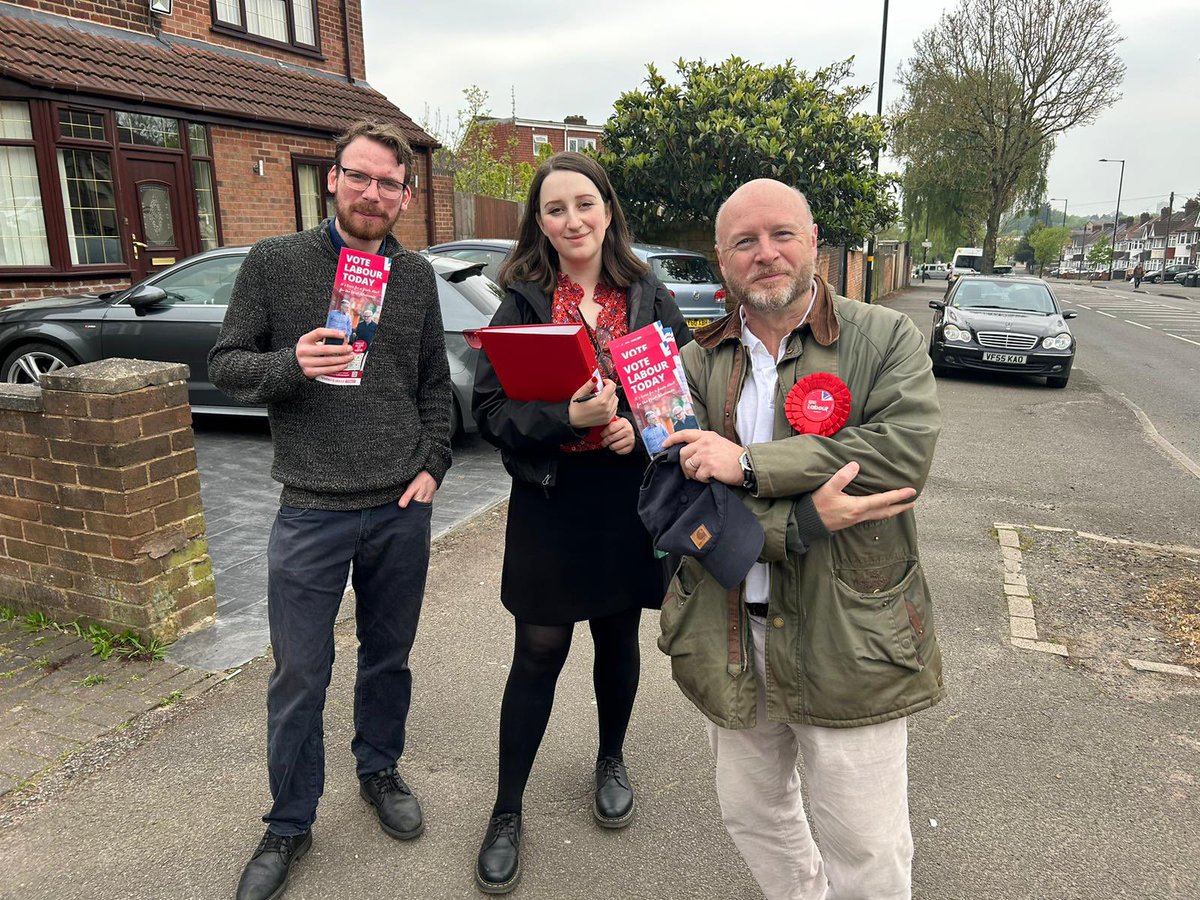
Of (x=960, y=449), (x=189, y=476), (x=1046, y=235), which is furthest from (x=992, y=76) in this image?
(x=1046, y=235)

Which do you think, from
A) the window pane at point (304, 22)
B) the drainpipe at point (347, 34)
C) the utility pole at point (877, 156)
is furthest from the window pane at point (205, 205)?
the utility pole at point (877, 156)

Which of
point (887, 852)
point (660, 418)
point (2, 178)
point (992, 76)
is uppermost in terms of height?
point (992, 76)

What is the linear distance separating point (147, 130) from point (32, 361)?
480 cm

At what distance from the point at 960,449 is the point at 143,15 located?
11651mm

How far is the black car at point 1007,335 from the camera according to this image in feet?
37.1

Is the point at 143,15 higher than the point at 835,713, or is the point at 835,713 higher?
the point at 143,15

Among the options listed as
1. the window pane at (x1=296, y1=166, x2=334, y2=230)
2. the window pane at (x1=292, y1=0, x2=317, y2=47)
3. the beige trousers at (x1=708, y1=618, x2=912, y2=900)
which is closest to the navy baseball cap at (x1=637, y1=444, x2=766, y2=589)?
the beige trousers at (x1=708, y1=618, x2=912, y2=900)

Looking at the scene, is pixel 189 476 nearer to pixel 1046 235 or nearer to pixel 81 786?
pixel 81 786

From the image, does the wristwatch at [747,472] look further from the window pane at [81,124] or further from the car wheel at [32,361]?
the window pane at [81,124]

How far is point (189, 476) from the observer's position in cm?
385

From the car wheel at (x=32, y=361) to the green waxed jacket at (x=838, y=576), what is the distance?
24.5 ft

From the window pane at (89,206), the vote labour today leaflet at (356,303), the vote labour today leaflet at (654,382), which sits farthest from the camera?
the window pane at (89,206)

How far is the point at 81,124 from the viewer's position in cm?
1009

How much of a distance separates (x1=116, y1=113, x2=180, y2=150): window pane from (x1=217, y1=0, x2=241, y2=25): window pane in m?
2.44
